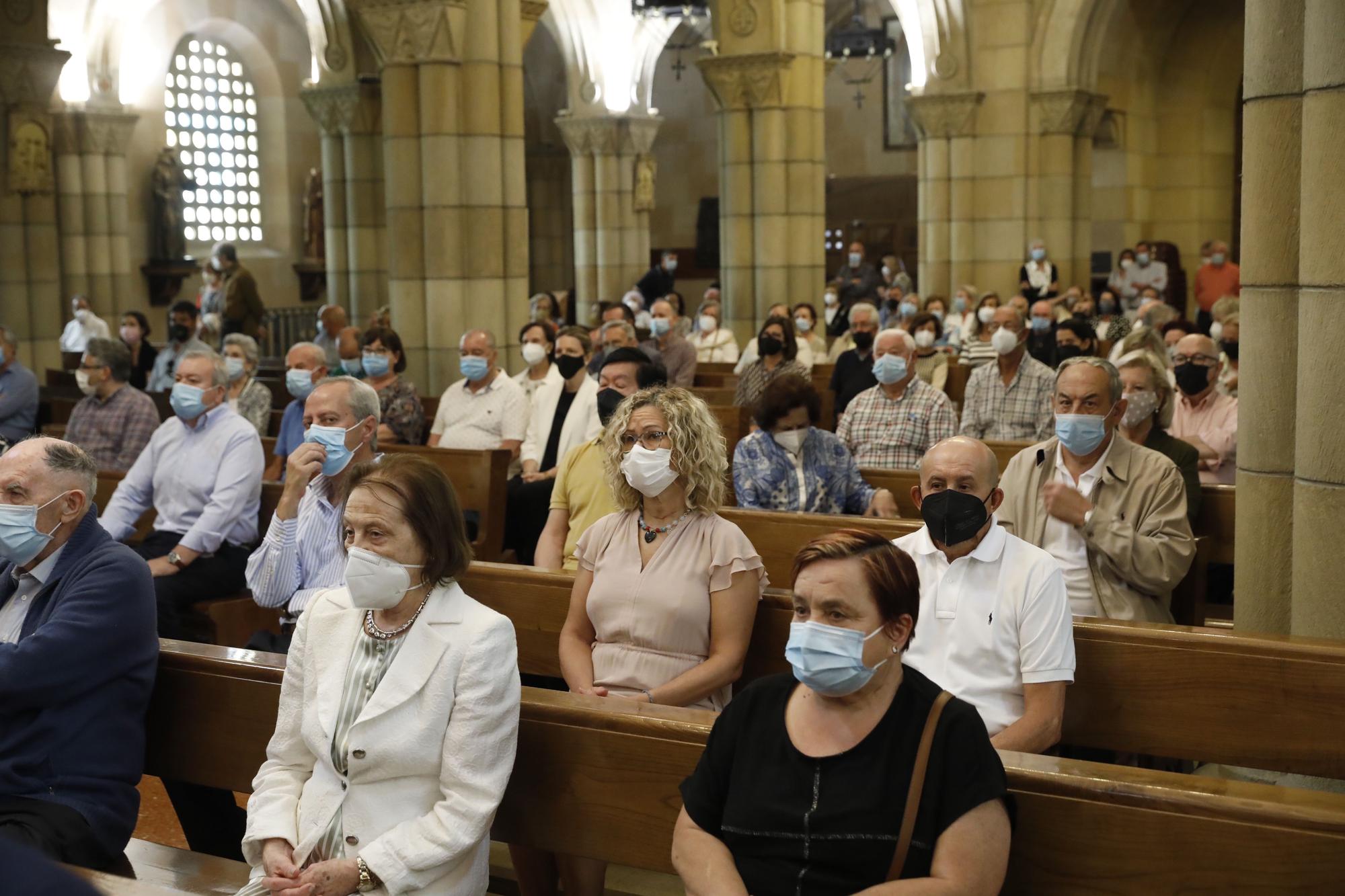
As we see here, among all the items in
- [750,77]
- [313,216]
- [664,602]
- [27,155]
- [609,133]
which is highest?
[609,133]

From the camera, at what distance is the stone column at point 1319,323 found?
11.7 feet

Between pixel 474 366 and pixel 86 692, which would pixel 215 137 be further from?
pixel 86 692

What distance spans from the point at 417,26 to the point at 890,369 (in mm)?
4851

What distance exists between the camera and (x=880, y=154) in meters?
26.5

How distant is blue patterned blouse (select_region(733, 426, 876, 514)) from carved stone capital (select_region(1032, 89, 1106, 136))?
12896mm

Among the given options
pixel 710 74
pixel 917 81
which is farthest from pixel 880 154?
pixel 710 74

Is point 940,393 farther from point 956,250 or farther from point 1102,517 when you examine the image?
point 956,250

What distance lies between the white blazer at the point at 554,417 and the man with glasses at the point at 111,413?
6.26ft

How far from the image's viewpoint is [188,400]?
19.8ft

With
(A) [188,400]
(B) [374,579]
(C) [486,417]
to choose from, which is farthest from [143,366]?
(B) [374,579]

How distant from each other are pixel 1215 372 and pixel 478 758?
481 centimetres

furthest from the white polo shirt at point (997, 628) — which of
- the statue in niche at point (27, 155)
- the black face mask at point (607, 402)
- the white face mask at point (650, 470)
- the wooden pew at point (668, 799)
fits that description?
the statue in niche at point (27, 155)

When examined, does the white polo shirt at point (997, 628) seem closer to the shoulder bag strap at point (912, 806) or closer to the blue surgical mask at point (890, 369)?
the shoulder bag strap at point (912, 806)

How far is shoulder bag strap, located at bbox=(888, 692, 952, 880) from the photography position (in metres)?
2.42
